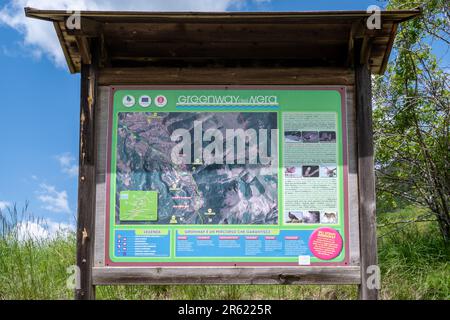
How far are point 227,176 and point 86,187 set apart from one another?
4.32 feet

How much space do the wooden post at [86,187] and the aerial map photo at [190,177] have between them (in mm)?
250

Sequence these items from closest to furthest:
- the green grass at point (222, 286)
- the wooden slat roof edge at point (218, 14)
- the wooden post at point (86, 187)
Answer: the wooden slat roof edge at point (218, 14)
the wooden post at point (86, 187)
the green grass at point (222, 286)

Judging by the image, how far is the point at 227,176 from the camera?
4.97 m

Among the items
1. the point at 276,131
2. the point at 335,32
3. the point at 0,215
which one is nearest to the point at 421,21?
the point at 335,32

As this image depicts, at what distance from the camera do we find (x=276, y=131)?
5.01 m

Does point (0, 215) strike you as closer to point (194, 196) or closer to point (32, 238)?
point (32, 238)

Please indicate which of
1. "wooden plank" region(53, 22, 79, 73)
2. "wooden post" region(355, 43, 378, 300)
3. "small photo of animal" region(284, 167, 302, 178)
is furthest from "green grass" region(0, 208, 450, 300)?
"wooden plank" region(53, 22, 79, 73)

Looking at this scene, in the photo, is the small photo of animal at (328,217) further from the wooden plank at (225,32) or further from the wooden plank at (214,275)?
the wooden plank at (225,32)

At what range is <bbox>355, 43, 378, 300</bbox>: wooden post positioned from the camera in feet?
15.8

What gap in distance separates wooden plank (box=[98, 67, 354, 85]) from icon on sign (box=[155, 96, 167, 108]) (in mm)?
149

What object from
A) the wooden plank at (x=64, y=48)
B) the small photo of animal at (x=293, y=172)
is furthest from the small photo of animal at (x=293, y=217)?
the wooden plank at (x=64, y=48)

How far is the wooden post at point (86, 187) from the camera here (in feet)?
15.7

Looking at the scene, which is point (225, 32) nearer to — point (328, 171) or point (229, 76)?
point (229, 76)
